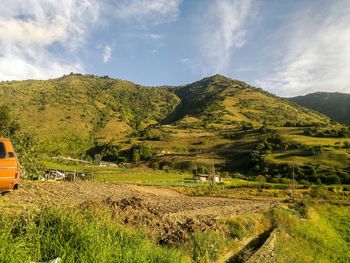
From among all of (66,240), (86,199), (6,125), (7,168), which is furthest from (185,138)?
(66,240)

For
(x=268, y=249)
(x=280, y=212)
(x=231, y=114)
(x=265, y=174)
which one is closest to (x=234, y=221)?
(x=268, y=249)

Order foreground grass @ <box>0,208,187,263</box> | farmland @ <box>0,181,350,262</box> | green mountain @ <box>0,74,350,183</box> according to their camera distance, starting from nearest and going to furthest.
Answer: foreground grass @ <box>0,208,187,263</box> < farmland @ <box>0,181,350,262</box> < green mountain @ <box>0,74,350,183</box>

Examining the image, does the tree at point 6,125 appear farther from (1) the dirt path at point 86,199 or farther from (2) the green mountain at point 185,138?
(2) the green mountain at point 185,138

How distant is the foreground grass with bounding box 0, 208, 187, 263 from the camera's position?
823 cm

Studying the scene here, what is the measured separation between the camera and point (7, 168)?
12.9 m

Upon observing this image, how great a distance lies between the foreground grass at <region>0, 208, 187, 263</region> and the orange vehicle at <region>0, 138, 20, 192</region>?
3.66m

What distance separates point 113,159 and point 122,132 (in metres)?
47.2

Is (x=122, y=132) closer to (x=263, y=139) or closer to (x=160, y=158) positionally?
(x=160, y=158)

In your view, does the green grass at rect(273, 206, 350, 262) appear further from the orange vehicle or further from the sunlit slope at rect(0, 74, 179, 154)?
the sunlit slope at rect(0, 74, 179, 154)

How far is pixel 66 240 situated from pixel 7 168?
4954 mm

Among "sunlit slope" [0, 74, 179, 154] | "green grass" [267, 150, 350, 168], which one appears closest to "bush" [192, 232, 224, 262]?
"green grass" [267, 150, 350, 168]

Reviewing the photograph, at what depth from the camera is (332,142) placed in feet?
363

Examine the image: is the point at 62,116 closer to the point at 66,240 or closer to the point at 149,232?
the point at 149,232

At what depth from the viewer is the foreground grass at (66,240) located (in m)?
8.23
